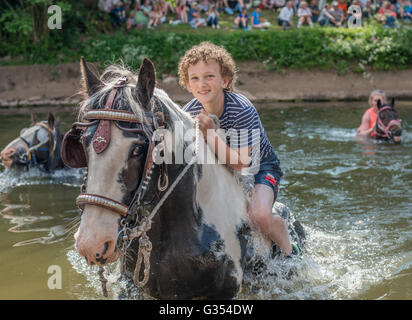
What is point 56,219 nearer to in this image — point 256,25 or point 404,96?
point 404,96

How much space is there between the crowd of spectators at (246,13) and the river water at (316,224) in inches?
480

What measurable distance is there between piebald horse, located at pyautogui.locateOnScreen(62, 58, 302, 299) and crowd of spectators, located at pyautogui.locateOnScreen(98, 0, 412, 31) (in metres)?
19.5

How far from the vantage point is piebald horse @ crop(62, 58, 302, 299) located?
2539 millimetres

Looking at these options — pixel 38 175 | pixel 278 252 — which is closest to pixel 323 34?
pixel 38 175

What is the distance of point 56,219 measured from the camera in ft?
21.3

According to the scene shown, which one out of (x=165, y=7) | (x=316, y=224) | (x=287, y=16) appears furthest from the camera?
(x=165, y=7)

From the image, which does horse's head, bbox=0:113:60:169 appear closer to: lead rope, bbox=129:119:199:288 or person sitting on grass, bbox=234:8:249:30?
lead rope, bbox=129:119:199:288

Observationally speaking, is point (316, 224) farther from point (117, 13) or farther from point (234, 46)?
point (117, 13)

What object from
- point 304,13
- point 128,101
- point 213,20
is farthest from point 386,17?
point 128,101

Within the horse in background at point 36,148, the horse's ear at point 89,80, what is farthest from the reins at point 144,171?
the horse in background at point 36,148

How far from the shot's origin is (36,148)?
8008mm

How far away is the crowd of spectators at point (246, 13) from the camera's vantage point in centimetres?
2205

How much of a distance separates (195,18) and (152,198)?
21.3 meters

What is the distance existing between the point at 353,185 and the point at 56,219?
4.53 meters
